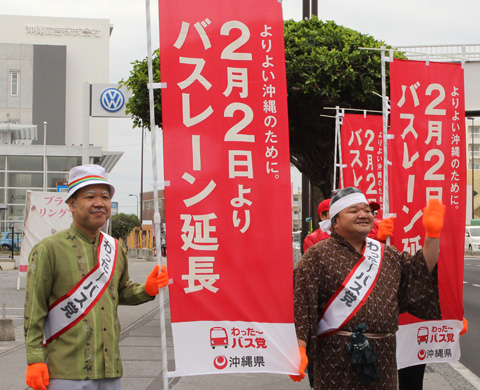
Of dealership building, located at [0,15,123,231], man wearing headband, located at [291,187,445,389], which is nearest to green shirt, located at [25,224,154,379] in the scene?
man wearing headband, located at [291,187,445,389]

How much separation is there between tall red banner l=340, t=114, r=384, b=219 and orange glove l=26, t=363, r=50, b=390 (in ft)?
26.5

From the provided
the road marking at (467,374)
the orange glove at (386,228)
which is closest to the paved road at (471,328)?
the road marking at (467,374)

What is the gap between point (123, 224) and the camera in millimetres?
72875

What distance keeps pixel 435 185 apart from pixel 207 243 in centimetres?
236

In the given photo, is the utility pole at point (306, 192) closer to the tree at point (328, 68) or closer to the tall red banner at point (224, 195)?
the tree at point (328, 68)

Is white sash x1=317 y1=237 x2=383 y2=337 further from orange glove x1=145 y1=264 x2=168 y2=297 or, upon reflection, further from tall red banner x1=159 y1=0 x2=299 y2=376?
orange glove x1=145 y1=264 x2=168 y2=297

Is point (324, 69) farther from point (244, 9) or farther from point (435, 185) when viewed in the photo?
point (244, 9)

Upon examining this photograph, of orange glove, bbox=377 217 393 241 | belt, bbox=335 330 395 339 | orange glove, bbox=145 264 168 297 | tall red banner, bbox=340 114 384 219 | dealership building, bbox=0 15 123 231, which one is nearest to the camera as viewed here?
belt, bbox=335 330 395 339

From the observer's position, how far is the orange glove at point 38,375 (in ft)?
11.9

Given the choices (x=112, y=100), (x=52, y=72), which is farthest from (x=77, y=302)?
(x=52, y=72)

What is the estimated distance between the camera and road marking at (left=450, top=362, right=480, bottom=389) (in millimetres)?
7890

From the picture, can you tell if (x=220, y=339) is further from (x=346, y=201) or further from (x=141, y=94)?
(x=141, y=94)

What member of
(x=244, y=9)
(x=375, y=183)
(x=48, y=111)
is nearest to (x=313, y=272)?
(x=244, y=9)

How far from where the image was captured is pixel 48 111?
2852 inches
